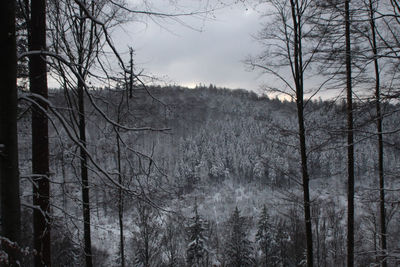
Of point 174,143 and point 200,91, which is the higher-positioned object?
point 200,91

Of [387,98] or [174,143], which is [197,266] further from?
[174,143]

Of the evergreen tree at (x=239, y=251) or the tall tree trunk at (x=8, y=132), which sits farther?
the evergreen tree at (x=239, y=251)

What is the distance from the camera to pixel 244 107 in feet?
528

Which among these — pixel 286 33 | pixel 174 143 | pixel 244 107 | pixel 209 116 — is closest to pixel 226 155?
pixel 174 143

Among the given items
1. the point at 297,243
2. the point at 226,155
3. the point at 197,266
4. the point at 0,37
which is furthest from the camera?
the point at 226,155

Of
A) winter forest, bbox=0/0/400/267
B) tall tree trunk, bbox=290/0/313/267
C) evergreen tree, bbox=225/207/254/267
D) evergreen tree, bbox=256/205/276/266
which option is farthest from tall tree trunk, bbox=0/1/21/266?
evergreen tree, bbox=256/205/276/266

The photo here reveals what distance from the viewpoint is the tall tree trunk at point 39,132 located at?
304 cm

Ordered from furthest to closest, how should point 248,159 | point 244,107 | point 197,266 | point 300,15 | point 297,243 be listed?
point 244,107
point 248,159
point 297,243
point 197,266
point 300,15

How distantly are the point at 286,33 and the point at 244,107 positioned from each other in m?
157

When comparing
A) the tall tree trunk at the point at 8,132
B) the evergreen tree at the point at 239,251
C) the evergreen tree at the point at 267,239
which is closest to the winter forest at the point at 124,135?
the tall tree trunk at the point at 8,132

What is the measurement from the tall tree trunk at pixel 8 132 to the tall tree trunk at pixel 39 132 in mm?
1174

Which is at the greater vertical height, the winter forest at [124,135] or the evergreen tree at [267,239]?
the winter forest at [124,135]

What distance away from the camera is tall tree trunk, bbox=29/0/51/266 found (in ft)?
9.96

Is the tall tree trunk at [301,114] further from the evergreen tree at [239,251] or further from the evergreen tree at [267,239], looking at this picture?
the evergreen tree at [267,239]
